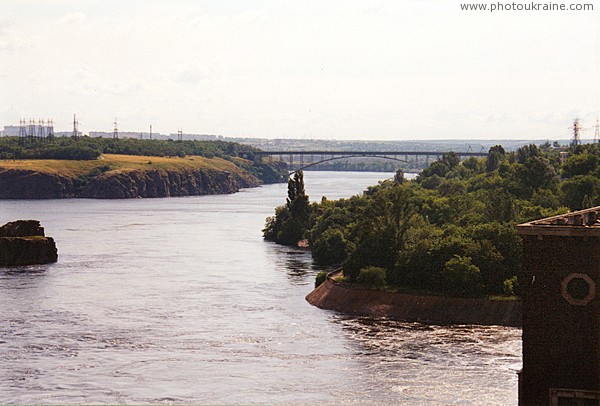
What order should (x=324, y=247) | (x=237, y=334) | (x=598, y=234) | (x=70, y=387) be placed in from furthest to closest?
(x=324, y=247) → (x=237, y=334) → (x=70, y=387) → (x=598, y=234)

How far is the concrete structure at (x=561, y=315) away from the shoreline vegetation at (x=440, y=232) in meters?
40.3

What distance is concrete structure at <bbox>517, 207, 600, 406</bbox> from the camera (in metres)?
47.2

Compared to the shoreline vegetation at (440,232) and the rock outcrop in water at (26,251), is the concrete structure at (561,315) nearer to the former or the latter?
the shoreline vegetation at (440,232)

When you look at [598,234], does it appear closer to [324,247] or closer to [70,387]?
[70,387]

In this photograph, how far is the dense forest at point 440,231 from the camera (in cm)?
9169

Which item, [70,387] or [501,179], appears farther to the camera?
[501,179]

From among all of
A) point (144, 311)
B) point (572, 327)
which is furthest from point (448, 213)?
point (572, 327)

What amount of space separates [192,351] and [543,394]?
32.3 meters

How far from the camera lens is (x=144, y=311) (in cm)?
9206

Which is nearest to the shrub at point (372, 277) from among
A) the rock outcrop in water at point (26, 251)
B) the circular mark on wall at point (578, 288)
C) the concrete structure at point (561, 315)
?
the concrete structure at point (561, 315)

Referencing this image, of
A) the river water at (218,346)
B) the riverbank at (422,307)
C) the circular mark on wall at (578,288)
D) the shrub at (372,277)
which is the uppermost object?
the circular mark on wall at (578,288)

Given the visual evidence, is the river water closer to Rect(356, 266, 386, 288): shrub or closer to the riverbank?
the riverbank

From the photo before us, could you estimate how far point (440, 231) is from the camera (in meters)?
107

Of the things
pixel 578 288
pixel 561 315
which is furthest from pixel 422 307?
pixel 578 288
